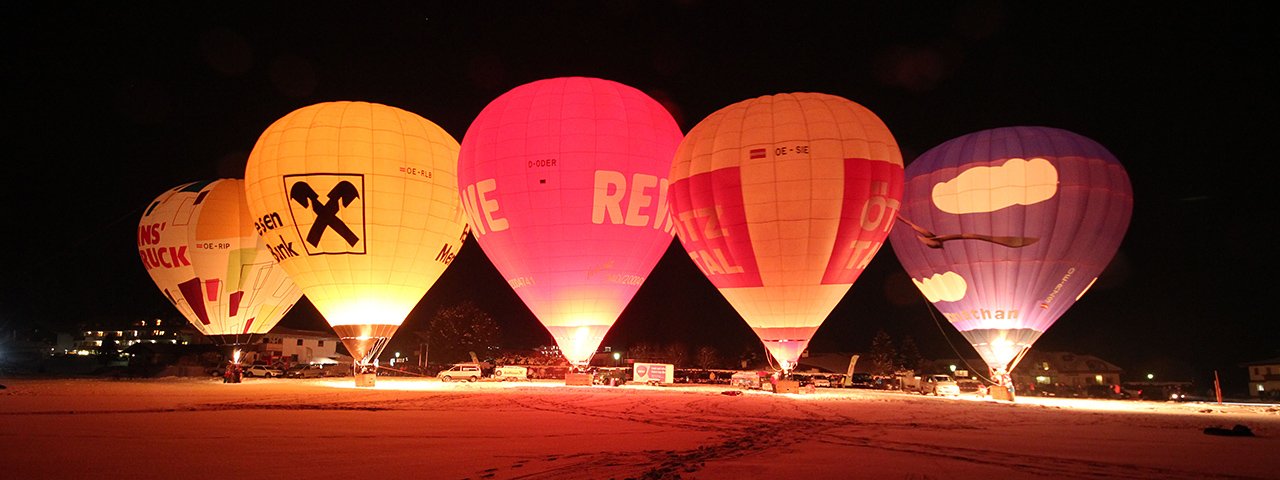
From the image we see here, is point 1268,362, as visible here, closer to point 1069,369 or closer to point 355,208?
point 1069,369

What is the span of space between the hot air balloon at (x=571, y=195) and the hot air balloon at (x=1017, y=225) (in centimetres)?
688

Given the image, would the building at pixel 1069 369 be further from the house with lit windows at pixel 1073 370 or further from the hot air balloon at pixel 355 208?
the hot air balloon at pixel 355 208

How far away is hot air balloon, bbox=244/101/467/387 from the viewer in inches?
751

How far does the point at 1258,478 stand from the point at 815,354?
59.0 m

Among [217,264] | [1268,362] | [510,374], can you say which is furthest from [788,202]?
[1268,362]

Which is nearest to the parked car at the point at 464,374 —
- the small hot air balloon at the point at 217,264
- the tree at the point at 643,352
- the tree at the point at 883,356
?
the small hot air balloon at the point at 217,264

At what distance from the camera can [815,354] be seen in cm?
6431

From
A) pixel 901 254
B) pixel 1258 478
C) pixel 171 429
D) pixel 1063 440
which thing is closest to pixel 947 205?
pixel 901 254

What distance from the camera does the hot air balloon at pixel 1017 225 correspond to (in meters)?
18.0

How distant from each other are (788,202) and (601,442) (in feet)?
28.7

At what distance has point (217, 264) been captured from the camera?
2442cm

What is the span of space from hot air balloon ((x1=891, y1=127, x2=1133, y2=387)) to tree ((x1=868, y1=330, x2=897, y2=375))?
34.3 meters

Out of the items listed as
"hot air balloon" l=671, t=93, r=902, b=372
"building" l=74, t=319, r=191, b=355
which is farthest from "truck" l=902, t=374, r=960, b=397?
"building" l=74, t=319, r=191, b=355

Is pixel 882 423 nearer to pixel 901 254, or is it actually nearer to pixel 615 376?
pixel 901 254
